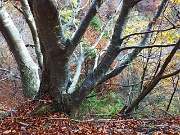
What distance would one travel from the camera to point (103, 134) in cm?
250

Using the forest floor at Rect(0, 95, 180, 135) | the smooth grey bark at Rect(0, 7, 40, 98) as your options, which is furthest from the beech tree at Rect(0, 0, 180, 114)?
the forest floor at Rect(0, 95, 180, 135)

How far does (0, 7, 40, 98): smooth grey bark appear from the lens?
3.95 m

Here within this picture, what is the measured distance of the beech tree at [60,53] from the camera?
2.76m

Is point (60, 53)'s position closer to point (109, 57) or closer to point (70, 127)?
point (109, 57)

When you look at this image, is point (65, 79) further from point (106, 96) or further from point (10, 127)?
point (106, 96)

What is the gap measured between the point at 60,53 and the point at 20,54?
1629mm

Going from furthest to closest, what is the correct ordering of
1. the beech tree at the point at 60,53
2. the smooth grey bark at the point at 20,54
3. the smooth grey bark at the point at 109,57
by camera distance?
the smooth grey bark at the point at 20,54, the smooth grey bark at the point at 109,57, the beech tree at the point at 60,53

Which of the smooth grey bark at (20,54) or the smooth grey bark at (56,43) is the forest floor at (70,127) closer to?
the smooth grey bark at (56,43)

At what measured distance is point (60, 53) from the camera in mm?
3029

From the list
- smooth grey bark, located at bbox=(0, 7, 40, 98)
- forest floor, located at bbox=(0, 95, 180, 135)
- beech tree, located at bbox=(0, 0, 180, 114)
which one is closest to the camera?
forest floor, located at bbox=(0, 95, 180, 135)

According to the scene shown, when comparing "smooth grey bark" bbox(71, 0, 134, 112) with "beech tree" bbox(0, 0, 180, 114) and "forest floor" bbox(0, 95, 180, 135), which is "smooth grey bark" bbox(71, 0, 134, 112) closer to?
"beech tree" bbox(0, 0, 180, 114)

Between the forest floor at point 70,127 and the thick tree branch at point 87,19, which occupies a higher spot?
the thick tree branch at point 87,19

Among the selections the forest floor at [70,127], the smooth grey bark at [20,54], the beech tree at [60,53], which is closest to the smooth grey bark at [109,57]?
the beech tree at [60,53]

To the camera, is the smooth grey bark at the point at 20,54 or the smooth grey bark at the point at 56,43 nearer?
the smooth grey bark at the point at 56,43
